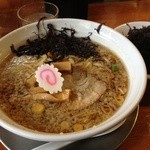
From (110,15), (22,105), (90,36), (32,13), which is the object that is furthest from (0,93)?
(110,15)

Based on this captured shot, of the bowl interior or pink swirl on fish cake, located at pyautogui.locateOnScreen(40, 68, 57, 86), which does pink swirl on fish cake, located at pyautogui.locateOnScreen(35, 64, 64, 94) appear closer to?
pink swirl on fish cake, located at pyautogui.locateOnScreen(40, 68, 57, 86)

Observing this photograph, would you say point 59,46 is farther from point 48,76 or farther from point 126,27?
point 126,27

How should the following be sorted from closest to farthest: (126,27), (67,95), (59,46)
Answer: (67,95) < (59,46) < (126,27)

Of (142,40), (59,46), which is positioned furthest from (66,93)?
(142,40)

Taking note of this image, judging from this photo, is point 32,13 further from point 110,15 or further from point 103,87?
point 103,87

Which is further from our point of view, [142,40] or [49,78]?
[142,40]

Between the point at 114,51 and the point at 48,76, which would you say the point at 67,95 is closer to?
the point at 48,76

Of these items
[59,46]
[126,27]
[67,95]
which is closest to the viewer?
[67,95]

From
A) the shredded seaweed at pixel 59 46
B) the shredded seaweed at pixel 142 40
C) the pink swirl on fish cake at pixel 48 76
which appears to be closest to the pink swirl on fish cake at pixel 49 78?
the pink swirl on fish cake at pixel 48 76
